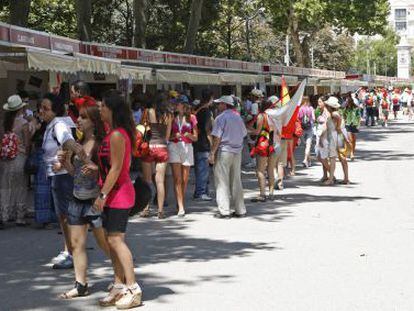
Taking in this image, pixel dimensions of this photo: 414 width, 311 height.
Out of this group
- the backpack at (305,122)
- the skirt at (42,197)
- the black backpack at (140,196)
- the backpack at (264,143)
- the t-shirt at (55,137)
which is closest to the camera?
the black backpack at (140,196)

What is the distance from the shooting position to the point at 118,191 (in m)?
5.91

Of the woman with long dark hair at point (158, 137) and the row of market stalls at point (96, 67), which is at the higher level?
the row of market stalls at point (96, 67)

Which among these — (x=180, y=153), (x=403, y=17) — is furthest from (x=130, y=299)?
(x=403, y=17)

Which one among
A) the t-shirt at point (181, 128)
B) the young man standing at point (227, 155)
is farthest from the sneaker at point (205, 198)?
the young man standing at point (227, 155)

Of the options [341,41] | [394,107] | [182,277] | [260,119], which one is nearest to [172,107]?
[260,119]

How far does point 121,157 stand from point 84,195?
1.97 feet

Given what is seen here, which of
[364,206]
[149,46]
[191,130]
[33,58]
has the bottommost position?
[364,206]

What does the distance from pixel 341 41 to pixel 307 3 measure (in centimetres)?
4264

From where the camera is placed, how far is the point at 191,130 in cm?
1115

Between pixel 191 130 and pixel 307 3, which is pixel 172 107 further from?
pixel 307 3

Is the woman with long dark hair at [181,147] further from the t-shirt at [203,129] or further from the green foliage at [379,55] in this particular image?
the green foliage at [379,55]

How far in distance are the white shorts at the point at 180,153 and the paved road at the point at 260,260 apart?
2.52 ft

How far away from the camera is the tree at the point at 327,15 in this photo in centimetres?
4178

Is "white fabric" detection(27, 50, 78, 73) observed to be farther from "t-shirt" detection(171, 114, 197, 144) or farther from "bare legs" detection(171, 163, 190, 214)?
"bare legs" detection(171, 163, 190, 214)
